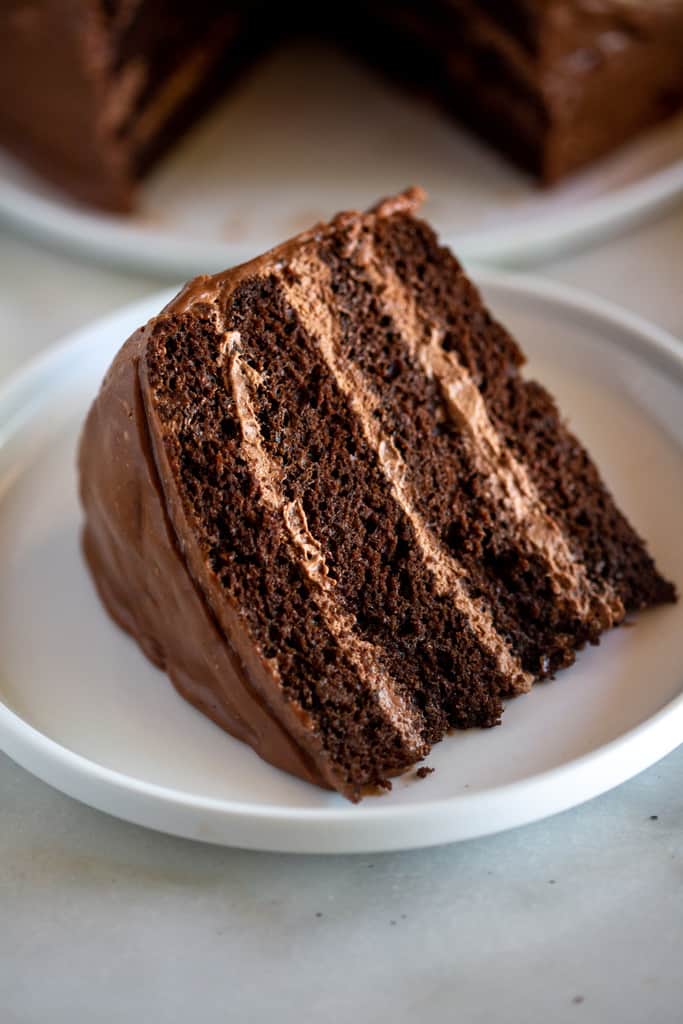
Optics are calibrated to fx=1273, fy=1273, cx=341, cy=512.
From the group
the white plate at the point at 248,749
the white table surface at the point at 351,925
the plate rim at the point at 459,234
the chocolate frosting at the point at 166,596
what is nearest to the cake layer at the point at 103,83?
the plate rim at the point at 459,234

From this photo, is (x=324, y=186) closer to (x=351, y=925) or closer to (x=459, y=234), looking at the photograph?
(x=459, y=234)

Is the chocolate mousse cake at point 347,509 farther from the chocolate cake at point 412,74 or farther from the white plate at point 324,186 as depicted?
the chocolate cake at point 412,74

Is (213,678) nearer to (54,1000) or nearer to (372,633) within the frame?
(372,633)

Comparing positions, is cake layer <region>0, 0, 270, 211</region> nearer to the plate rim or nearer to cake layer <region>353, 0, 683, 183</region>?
the plate rim

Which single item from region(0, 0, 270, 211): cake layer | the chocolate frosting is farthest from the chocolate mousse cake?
region(0, 0, 270, 211): cake layer

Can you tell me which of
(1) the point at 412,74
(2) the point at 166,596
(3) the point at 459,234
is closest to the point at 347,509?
(2) the point at 166,596

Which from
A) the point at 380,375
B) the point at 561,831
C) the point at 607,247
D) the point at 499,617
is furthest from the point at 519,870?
the point at 607,247
